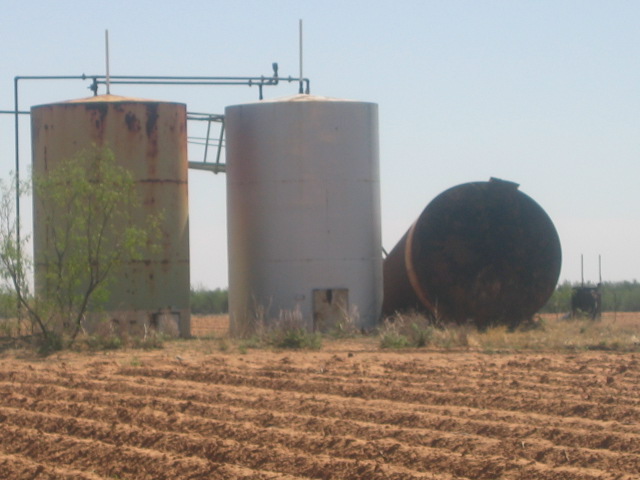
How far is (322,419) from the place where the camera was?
11500 millimetres

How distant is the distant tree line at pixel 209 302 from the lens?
3909 centimetres

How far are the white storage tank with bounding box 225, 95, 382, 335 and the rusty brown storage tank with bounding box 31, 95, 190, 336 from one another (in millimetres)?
1180

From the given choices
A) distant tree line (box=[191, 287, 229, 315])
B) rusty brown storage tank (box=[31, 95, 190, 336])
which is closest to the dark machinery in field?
rusty brown storage tank (box=[31, 95, 190, 336])

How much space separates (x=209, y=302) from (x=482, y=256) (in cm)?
1953

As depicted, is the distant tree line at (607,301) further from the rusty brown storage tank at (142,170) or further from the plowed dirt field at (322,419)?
the plowed dirt field at (322,419)

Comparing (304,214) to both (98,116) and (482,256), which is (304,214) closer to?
(482,256)

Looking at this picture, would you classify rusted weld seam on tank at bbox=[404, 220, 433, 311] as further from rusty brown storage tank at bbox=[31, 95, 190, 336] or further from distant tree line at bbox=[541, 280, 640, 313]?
distant tree line at bbox=[541, 280, 640, 313]

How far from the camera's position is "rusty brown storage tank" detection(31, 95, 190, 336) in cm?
2109

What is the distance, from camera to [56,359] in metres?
17.1

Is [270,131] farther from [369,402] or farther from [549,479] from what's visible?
[549,479]

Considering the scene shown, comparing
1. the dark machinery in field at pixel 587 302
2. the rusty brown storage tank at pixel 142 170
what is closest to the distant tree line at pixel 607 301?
the dark machinery in field at pixel 587 302

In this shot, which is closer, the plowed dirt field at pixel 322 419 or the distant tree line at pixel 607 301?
the plowed dirt field at pixel 322 419

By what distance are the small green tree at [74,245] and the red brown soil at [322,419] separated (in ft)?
8.65

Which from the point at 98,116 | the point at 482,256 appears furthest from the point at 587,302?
the point at 98,116
